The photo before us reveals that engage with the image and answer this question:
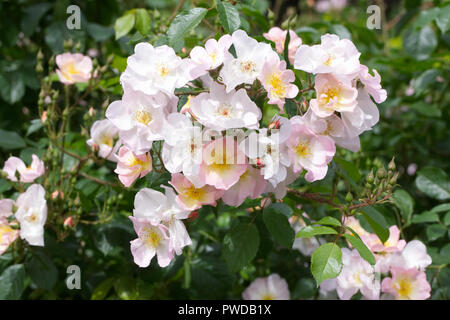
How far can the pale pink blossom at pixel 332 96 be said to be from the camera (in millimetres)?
930

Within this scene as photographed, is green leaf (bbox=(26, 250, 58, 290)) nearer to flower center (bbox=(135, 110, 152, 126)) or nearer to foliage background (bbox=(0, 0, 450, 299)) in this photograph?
foliage background (bbox=(0, 0, 450, 299))

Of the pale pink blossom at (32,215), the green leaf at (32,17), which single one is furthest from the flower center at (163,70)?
the green leaf at (32,17)

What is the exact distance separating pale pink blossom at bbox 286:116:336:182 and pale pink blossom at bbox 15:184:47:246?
1.93ft

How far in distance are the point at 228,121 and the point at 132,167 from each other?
245mm

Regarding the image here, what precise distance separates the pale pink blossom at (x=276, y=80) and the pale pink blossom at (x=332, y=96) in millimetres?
51

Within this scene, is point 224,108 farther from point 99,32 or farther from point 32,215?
point 99,32

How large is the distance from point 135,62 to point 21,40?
4.17ft

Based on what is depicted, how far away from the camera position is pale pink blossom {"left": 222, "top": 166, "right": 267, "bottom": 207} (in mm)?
954

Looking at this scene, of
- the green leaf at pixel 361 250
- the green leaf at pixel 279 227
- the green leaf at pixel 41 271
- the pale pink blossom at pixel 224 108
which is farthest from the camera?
the green leaf at pixel 41 271

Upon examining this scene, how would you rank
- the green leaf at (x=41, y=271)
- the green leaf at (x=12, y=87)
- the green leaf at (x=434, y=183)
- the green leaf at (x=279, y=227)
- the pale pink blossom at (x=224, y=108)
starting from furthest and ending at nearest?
the green leaf at (x=12, y=87) → the green leaf at (x=434, y=183) → the green leaf at (x=41, y=271) → the green leaf at (x=279, y=227) → the pale pink blossom at (x=224, y=108)

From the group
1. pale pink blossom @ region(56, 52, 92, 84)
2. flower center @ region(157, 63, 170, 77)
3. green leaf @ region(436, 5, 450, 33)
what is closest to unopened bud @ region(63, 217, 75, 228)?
pale pink blossom @ region(56, 52, 92, 84)

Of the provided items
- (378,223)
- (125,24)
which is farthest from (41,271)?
(378,223)

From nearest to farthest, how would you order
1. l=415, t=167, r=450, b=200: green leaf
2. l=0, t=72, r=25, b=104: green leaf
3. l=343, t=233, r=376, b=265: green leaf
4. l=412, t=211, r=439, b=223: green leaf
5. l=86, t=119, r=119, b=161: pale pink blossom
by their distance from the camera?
l=343, t=233, r=376, b=265: green leaf → l=86, t=119, r=119, b=161: pale pink blossom → l=412, t=211, r=439, b=223: green leaf → l=415, t=167, r=450, b=200: green leaf → l=0, t=72, r=25, b=104: green leaf

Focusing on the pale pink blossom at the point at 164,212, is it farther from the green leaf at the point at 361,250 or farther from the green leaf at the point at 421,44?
the green leaf at the point at 421,44
